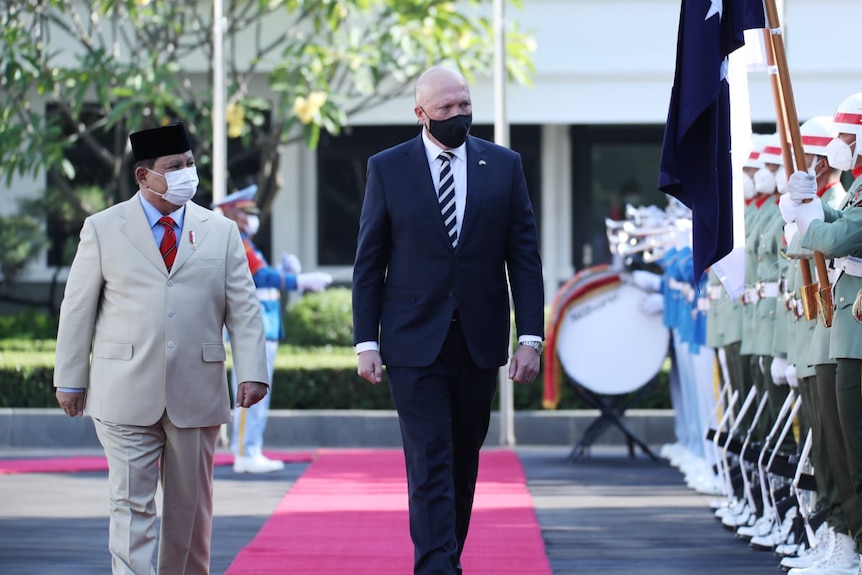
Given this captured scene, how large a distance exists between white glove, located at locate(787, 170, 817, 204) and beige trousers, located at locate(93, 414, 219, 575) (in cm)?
269

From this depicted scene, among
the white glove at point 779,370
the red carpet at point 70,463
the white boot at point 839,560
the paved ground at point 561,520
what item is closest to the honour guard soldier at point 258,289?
the paved ground at point 561,520

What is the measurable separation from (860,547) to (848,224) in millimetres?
1456

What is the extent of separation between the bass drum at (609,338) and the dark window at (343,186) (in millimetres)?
9719

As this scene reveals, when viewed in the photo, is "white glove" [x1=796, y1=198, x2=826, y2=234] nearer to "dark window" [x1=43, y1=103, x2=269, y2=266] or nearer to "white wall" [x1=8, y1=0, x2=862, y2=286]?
"white wall" [x1=8, y1=0, x2=862, y2=286]

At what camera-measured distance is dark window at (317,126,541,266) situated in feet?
75.3

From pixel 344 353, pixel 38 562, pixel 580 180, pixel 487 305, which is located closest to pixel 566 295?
pixel 344 353

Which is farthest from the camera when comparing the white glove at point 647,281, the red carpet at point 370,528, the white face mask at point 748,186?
the white glove at point 647,281

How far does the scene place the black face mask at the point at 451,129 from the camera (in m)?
6.66

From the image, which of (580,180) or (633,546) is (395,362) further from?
(580,180)

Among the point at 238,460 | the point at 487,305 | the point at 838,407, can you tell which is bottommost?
the point at 238,460

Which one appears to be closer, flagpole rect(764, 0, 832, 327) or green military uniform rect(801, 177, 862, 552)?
green military uniform rect(801, 177, 862, 552)

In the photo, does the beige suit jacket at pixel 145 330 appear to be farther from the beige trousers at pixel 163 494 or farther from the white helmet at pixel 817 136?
the white helmet at pixel 817 136

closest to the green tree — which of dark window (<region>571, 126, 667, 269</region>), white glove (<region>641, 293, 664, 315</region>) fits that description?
dark window (<region>571, 126, 667, 269</region>)

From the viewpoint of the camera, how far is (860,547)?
7.36 metres
